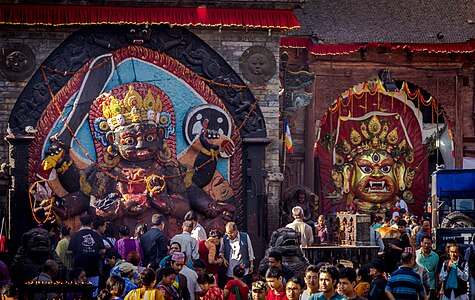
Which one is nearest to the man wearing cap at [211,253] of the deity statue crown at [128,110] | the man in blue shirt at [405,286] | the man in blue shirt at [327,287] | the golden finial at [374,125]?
the man in blue shirt at [405,286]

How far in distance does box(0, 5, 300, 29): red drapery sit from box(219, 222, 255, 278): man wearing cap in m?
7.05

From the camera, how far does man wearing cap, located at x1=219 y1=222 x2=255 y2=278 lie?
78.0 feet

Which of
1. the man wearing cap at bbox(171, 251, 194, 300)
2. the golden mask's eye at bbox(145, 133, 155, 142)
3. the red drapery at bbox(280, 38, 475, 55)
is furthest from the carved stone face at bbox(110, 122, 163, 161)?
the man wearing cap at bbox(171, 251, 194, 300)

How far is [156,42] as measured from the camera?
97.9 feet

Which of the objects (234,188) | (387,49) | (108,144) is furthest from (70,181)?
(387,49)

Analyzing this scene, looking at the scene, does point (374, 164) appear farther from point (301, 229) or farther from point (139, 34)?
point (301, 229)

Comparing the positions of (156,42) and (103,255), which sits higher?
(156,42)

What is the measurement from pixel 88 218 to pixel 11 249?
15.5ft

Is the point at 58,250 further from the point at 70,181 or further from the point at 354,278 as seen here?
the point at 354,278

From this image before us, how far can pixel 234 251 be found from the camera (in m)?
23.9

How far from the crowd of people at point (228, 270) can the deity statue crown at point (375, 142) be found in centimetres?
1078

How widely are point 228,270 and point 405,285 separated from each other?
19.4ft

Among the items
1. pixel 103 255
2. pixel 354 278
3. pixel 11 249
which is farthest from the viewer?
pixel 11 249

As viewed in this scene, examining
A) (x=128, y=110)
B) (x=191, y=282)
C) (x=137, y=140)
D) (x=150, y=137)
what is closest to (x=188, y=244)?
(x=191, y=282)
